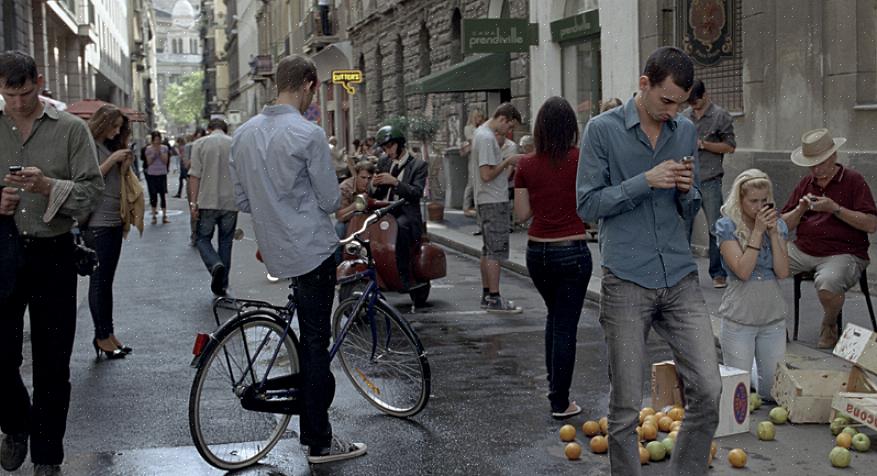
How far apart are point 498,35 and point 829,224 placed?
12.1 metres

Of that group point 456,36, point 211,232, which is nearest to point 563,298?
point 211,232

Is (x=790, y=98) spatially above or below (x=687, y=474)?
above

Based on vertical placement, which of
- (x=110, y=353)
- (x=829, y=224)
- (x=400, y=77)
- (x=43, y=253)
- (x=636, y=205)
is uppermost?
(x=400, y=77)

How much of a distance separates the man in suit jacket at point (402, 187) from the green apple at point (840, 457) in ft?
16.4

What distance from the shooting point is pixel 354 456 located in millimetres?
5840

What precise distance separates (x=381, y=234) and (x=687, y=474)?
6158 millimetres

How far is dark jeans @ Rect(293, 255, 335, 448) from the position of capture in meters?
5.65

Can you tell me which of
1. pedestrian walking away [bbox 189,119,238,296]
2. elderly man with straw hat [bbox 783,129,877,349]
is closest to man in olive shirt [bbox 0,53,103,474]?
elderly man with straw hat [bbox 783,129,877,349]

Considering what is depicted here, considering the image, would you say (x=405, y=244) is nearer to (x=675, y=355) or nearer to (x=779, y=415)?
(x=779, y=415)

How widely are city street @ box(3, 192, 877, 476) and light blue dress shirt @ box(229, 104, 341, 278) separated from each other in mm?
1073

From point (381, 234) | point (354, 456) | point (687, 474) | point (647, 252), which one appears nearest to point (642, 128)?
point (647, 252)

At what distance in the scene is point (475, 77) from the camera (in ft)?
71.9

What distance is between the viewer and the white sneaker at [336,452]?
5762 mm

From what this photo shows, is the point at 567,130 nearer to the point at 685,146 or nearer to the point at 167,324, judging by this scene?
the point at 685,146
